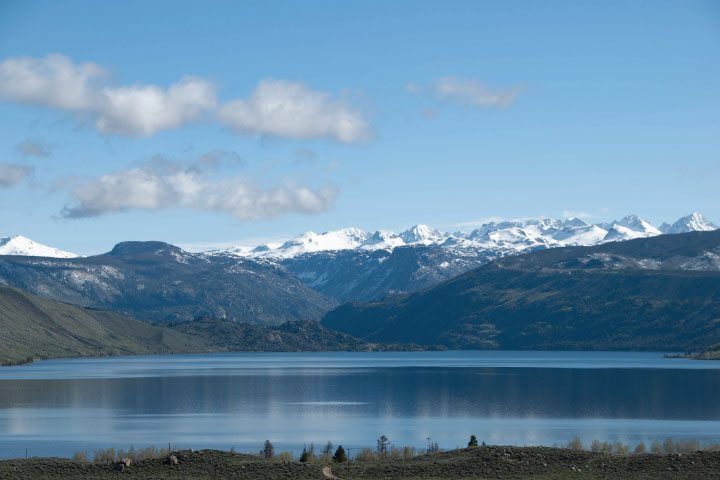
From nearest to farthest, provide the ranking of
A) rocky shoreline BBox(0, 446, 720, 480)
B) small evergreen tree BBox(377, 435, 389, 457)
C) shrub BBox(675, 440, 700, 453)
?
rocky shoreline BBox(0, 446, 720, 480) < shrub BBox(675, 440, 700, 453) < small evergreen tree BBox(377, 435, 389, 457)

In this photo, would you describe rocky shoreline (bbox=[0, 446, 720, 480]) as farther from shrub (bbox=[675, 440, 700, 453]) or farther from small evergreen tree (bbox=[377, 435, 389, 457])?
shrub (bbox=[675, 440, 700, 453])

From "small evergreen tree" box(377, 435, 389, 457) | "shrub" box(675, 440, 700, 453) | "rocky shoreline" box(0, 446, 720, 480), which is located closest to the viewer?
"rocky shoreline" box(0, 446, 720, 480)

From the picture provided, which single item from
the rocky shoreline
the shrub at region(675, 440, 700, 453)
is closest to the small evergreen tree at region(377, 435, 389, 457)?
the rocky shoreline

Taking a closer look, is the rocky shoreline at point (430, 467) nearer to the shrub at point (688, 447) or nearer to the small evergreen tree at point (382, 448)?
the small evergreen tree at point (382, 448)

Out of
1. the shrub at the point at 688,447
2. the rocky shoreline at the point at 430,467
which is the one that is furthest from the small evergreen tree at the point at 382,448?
the shrub at the point at 688,447

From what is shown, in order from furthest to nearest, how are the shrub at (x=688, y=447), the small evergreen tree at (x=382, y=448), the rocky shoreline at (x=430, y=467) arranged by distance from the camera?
the small evergreen tree at (x=382, y=448) < the shrub at (x=688, y=447) < the rocky shoreline at (x=430, y=467)

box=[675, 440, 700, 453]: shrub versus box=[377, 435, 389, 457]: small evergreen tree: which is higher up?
box=[675, 440, 700, 453]: shrub

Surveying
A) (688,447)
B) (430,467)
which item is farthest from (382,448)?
(688,447)

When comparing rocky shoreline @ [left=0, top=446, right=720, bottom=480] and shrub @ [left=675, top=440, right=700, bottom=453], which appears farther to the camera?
shrub @ [left=675, top=440, right=700, bottom=453]

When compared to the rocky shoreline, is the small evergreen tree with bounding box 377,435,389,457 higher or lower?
lower

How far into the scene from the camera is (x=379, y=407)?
604ft

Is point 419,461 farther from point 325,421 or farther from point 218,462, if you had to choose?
point 325,421

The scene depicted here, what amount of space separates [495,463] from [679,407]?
11437 centimetres

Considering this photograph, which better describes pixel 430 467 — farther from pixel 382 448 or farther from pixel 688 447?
pixel 688 447
